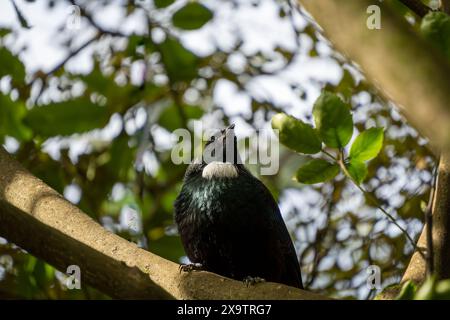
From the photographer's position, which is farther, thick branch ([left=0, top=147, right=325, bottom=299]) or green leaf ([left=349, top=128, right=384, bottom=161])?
green leaf ([left=349, top=128, right=384, bottom=161])

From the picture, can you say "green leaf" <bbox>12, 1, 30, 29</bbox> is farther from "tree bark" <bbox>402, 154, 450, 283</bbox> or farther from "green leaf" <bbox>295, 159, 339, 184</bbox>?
"tree bark" <bbox>402, 154, 450, 283</bbox>

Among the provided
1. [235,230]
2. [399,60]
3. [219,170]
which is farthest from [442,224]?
[219,170]

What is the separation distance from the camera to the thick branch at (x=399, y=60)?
0.99 meters

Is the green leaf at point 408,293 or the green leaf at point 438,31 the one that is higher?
the green leaf at point 438,31

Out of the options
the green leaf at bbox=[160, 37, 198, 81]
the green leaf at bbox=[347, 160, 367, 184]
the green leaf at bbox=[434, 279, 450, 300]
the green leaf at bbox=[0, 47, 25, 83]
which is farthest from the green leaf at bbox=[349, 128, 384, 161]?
the green leaf at bbox=[0, 47, 25, 83]

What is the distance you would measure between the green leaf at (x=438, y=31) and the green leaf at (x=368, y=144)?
0.50 m

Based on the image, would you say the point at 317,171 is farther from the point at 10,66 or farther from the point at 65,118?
the point at 10,66

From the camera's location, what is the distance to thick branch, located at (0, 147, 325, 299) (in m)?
1.78

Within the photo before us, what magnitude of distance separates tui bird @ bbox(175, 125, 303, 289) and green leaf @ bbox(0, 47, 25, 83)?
43.4 inches

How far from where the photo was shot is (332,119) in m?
2.02

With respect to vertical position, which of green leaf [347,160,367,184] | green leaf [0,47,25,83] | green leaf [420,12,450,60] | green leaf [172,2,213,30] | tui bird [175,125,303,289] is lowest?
tui bird [175,125,303,289]

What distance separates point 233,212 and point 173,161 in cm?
121

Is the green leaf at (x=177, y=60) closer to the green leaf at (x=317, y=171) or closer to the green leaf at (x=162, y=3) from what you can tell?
the green leaf at (x=162, y=3)

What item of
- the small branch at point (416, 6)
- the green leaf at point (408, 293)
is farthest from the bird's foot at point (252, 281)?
the small branch at point (416, 6)
